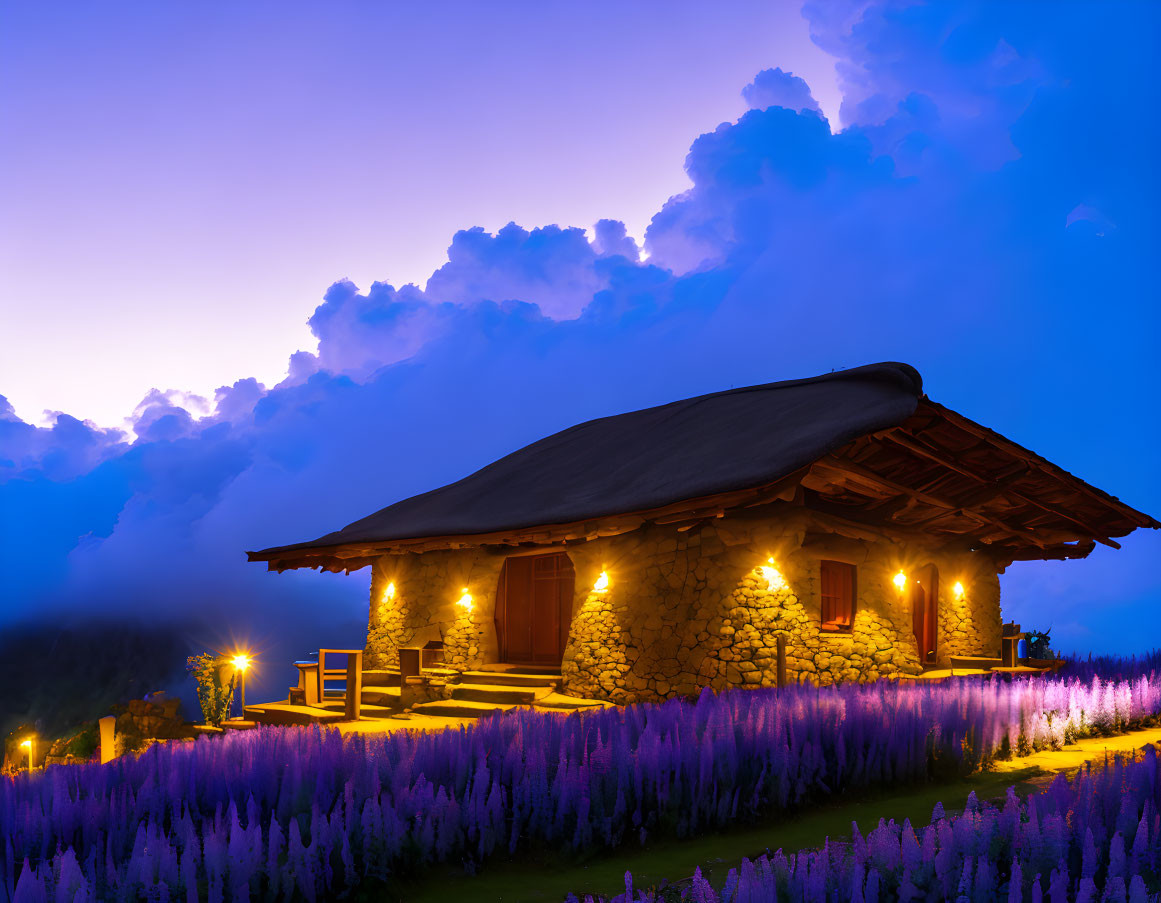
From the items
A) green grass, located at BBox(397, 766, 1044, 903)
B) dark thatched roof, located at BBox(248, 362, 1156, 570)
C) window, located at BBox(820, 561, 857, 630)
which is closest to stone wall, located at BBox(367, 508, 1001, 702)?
window, located at BBox(820, 561, 857, 630)

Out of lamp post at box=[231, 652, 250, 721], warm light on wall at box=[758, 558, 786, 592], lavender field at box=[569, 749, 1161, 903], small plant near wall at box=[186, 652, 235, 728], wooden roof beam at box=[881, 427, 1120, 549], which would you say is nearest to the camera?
lavender field at box=[569, 749, 1161, 903]

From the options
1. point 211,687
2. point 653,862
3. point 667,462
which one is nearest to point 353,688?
point 211,687

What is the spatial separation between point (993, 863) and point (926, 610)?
16.7m

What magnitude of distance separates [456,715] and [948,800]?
823cm

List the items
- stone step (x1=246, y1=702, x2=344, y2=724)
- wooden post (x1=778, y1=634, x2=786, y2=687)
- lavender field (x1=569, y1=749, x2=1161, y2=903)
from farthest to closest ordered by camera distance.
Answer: stone step (x1=246, y1=702, x2=344, y2=724), wooden post (x1=778, y1=634, x2=786, y2=687), lavender field (x1=569, y1=749, x2=1161, y2=903)

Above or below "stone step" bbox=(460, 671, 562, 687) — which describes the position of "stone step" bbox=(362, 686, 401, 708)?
below

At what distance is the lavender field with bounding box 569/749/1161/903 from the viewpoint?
342cm

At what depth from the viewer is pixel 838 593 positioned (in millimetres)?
15531

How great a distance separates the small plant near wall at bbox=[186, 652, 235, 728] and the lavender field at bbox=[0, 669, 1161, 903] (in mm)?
10372

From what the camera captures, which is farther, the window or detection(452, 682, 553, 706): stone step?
the window

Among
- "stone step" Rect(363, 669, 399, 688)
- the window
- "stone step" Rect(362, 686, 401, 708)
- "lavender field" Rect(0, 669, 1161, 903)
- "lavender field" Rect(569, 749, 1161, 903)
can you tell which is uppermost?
the window

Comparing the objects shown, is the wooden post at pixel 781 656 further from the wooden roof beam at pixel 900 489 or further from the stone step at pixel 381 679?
the stone step at pixel 381 679

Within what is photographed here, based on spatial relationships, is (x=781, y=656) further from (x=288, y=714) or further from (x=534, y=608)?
(x=288, y=714)

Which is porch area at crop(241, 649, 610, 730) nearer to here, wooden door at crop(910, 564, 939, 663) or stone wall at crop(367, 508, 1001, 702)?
stone wall at crop(367, 508, 1001, 702)
